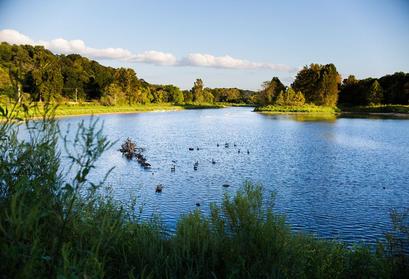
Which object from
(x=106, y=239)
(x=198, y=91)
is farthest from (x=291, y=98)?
(x=106, y=239)

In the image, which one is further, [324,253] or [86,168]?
[324,253]

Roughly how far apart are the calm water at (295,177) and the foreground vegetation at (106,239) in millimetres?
5864

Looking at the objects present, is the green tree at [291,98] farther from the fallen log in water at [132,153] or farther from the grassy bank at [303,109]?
the fallen log in water at [132,153]

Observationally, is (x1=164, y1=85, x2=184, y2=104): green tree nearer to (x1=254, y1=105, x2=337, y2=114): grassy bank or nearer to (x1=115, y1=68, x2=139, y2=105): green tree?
(x1=115, y1=68, x2=139, y2=105): green tree

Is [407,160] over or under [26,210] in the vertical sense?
under

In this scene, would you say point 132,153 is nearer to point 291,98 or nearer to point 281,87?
point 291,98

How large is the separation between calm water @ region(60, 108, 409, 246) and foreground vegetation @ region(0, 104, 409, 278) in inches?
231

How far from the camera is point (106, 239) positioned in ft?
19.6

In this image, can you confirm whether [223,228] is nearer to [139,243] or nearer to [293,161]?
[139,243]

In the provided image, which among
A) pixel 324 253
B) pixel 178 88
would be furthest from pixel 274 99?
pixel 324 253

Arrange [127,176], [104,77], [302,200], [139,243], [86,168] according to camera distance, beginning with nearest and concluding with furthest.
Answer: [86,168] < [139,243] < [302,200] < [127,176] < [104,77]

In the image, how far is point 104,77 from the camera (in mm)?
113750

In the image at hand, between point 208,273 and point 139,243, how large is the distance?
1.45m

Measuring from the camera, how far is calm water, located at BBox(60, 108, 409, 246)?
51.4ft
